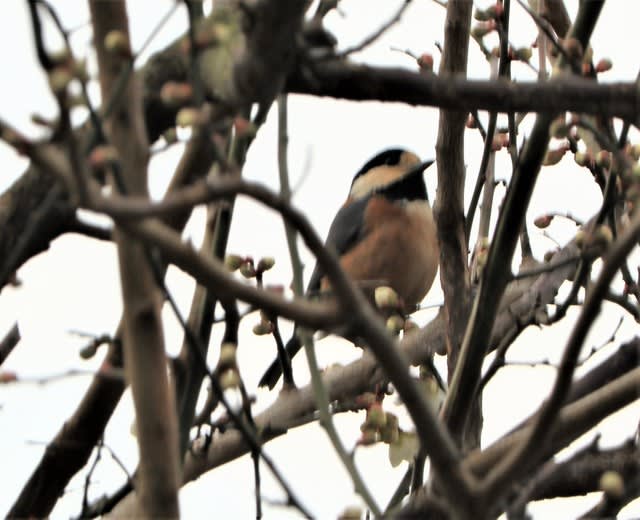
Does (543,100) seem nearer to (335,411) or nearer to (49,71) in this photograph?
(49,71)

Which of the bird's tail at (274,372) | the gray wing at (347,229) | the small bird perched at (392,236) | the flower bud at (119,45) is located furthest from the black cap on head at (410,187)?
the flower bud at (119,45)

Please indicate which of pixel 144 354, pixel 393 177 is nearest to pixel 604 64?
pixel 144 354

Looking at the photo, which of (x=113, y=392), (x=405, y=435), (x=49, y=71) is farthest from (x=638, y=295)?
(x=49, y=71)

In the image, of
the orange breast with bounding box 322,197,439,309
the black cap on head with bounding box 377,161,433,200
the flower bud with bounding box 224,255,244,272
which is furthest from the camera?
the black cap on head with bounding box 377,161,433,200

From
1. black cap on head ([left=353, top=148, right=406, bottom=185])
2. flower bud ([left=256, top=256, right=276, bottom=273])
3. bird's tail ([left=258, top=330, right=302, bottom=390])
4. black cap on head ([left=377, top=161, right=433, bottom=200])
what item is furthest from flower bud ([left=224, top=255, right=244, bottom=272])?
black cap on head ([left=353, top=148, right=406, bottom=185])

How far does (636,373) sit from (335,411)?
1340 millimetres

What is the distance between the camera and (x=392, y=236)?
5812 mm

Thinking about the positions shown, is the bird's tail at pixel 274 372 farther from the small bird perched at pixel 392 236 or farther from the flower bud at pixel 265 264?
the flower bud at pixel 265 264

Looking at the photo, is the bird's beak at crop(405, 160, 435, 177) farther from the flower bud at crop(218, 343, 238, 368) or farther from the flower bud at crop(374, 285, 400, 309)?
the flower bud at crop(218, 343, 238, 368)

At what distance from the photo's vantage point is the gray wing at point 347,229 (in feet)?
19.4

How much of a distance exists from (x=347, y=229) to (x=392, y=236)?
0.28 metres

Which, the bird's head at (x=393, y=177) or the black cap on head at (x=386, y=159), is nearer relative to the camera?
the bird's head at (x=393, y=177)

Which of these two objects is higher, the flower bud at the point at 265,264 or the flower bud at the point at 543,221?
the flower bud at the point at 543,221

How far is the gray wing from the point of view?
5.91 metres
